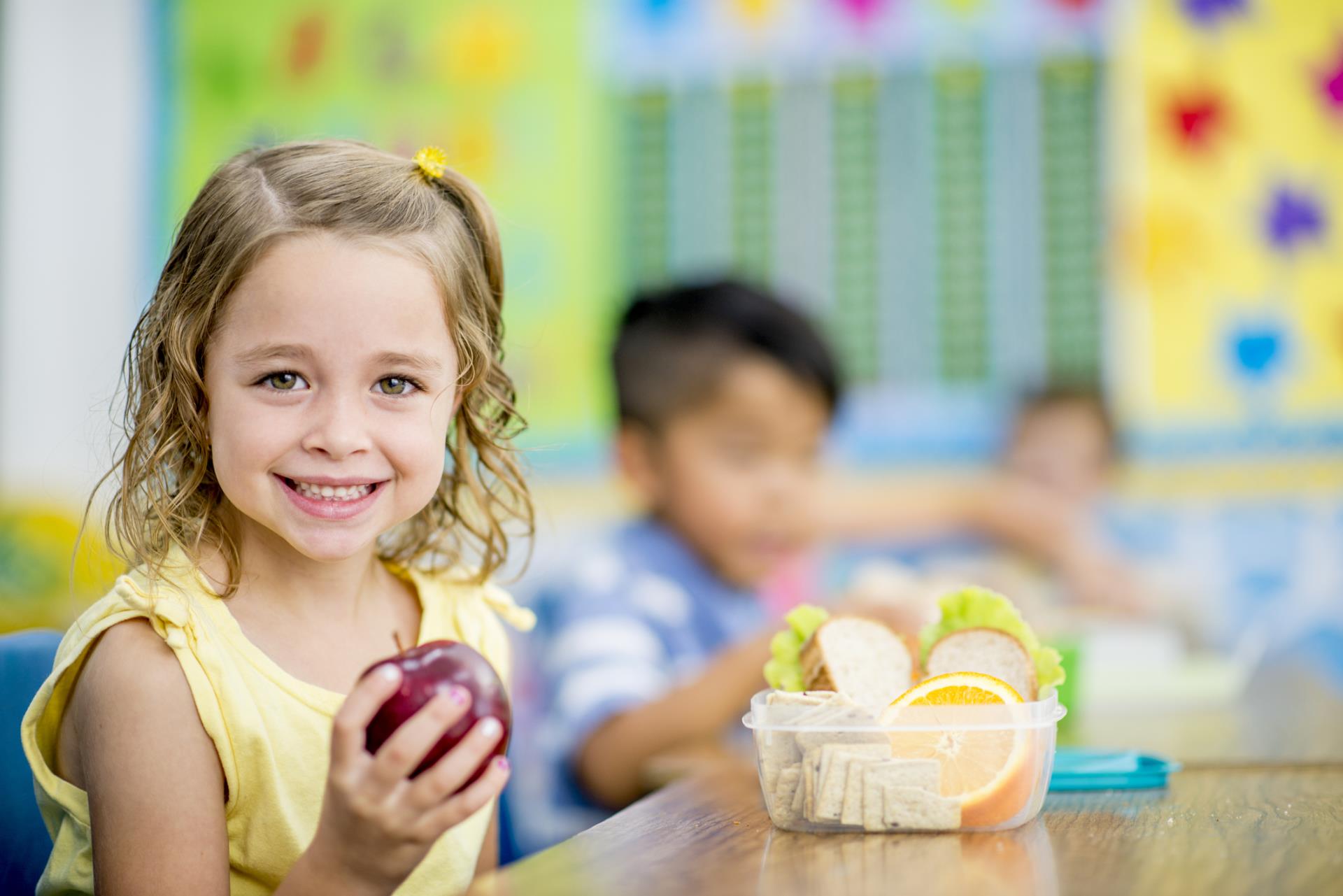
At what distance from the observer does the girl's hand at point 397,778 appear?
652 millimetres

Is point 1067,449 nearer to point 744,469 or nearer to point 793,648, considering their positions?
point 744,469

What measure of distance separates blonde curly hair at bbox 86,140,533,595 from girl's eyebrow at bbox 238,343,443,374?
0.05 meters

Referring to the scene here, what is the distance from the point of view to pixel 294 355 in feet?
2.66

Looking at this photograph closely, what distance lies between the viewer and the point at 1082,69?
136 inches

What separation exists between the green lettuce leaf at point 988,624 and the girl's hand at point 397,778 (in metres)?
0.25

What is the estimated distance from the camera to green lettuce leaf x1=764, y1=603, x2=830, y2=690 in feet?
2.46

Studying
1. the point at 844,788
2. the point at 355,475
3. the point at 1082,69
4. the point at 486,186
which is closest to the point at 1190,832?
the point at 844,788

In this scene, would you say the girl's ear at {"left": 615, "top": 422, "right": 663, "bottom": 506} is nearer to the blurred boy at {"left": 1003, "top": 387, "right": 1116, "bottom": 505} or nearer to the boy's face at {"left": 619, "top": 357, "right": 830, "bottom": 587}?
the boy's face at {"left": 619, "top": 357, "right": 830, "bottom": 587}

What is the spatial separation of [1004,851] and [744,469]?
3.97ft

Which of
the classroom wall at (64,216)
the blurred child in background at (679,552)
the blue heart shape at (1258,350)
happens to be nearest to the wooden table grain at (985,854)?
the blurred child in background at (679,552)

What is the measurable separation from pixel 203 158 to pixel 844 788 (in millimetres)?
3755

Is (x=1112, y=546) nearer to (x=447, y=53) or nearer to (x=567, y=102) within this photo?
(x=567, y=102)

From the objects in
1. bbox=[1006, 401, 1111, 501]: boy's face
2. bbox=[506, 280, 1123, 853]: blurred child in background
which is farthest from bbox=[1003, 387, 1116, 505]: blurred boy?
bbox=[506, 280, 1123, 853]: blurred child in background

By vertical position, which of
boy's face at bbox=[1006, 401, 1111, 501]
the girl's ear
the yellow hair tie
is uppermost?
the yellow hair tie
